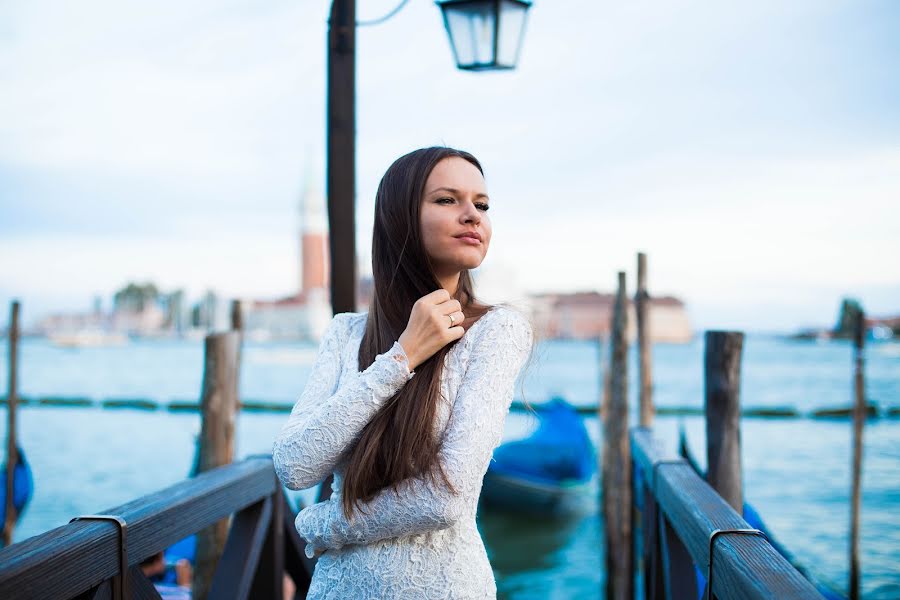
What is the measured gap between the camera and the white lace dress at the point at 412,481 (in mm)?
1114

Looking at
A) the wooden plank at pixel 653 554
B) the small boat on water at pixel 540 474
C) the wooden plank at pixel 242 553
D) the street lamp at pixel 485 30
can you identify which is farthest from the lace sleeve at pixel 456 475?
the small boat on water at pixel 540 474

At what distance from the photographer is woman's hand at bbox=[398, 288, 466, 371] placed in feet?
3.78

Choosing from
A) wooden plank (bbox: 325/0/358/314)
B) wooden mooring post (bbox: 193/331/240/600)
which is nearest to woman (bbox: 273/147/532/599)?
wooden plank (bbox: 325/0/358/314)

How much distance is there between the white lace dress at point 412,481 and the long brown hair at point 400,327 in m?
0.02

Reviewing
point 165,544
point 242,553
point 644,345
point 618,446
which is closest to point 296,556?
point 242,553

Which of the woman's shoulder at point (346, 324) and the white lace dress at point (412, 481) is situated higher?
the woman's shoulder at point (346, 324)

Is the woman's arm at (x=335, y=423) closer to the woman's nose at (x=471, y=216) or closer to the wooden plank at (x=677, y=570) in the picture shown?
the woman's nose at (x=471, y=216)

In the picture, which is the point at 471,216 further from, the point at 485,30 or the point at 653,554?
the point at 485,30

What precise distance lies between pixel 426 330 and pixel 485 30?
1.94 meters

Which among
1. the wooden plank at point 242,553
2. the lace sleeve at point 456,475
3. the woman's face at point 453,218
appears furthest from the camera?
the wooden plank at point 242,553

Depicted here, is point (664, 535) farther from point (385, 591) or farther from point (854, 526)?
point (854, 526)

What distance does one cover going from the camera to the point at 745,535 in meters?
1.17

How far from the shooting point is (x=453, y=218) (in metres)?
1.21

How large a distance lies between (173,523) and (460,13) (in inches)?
81.5
